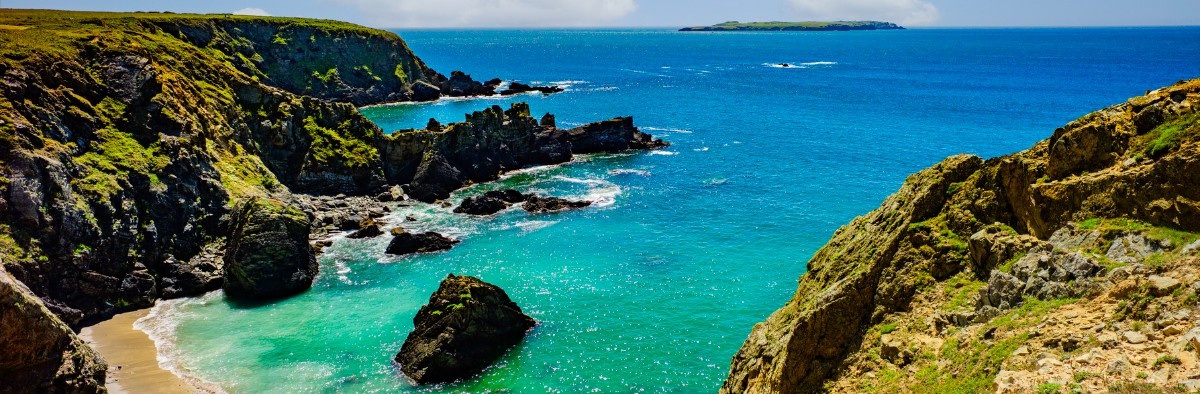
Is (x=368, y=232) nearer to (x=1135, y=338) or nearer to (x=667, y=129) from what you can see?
(x=1135, y=338)

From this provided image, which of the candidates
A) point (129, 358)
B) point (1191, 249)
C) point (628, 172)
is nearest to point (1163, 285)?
point (1191, 249)

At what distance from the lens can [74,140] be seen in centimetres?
5453

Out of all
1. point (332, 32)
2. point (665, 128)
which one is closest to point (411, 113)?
point (332, 32)

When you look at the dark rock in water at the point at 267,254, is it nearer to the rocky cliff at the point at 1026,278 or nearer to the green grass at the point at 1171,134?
the rocky cliff at the point at 1026,278

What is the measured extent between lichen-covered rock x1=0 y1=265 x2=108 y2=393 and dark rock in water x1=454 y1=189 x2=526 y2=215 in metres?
41.7

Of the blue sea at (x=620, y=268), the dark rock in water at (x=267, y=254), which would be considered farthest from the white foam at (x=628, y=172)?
the dark rock in water at (x=267, y=254)

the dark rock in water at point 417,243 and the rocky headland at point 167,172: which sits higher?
the rocky headland at point 167,172

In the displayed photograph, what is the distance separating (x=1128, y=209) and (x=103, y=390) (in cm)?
4313

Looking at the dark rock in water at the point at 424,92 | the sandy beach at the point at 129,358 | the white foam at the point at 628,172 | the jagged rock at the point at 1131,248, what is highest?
the jagged rock at the point at 1131,248

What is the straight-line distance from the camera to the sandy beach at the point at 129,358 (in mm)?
38603

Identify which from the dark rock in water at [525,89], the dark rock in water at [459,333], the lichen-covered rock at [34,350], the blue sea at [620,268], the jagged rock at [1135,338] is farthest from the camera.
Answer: the dark rock in water at [525,89]

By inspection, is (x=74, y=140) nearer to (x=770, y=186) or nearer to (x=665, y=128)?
(x=770, y=186)

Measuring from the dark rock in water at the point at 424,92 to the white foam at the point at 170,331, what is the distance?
402 feet

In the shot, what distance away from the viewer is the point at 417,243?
62281 mm
